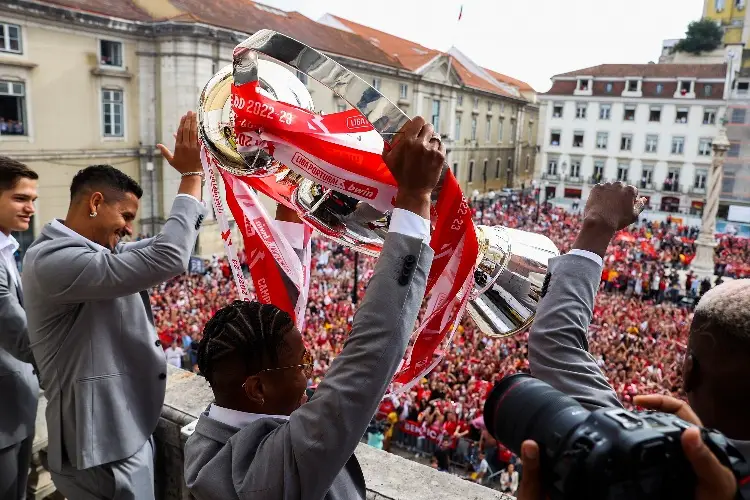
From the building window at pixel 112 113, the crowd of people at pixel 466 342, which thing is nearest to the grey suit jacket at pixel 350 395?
the crowd of people at pixel 466 342

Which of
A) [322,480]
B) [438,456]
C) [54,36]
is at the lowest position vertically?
[438,456]

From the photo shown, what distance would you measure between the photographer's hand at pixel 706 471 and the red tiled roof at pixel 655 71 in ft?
150

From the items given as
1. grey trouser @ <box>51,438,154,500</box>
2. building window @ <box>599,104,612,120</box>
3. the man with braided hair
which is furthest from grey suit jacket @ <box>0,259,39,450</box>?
building window @ <box>599,104,612,120</box>

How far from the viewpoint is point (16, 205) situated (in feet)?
10.2

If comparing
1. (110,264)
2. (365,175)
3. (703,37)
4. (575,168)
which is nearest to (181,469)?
(110,264)

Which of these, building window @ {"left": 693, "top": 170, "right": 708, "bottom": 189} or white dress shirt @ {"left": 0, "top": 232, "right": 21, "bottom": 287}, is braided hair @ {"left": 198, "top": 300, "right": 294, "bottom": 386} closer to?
white dress shirt @ {"left": 0, "top": 232, "right": 21, "bottom": 287}

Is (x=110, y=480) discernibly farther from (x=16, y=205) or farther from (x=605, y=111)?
(x=605, y=111)

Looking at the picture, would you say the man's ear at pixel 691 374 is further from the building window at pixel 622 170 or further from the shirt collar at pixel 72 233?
the building window at pixel 622 170

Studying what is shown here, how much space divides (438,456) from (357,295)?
287 inches

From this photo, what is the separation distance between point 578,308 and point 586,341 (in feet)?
0.33

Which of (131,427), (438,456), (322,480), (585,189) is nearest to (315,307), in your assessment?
(438,456)

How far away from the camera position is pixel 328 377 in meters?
1.41

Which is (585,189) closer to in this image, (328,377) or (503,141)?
(503,141)

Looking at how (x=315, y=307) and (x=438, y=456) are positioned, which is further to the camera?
(x=315, y=307)
